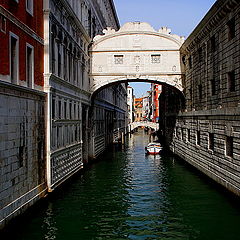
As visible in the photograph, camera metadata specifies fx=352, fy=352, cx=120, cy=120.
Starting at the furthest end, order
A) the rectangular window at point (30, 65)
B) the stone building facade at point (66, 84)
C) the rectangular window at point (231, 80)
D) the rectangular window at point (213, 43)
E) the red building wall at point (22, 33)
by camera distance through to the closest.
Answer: the rectangular window at point (213, 43)
the rectangular window at point (231, 80)
the stone building facade at point (66, 84)
the rectangular window at point (30, 65)
the red building wall at point (22, 33)

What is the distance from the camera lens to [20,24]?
39.3 feet

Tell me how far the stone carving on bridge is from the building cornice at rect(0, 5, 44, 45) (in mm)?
11766

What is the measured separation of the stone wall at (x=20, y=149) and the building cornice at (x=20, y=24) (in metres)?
2.11

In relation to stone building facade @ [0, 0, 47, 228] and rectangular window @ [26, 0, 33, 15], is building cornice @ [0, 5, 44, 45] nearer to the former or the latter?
stone building facade @ [0, 0, 47, 228]

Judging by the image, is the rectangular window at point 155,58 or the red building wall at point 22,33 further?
the rectangular window at point 155,58

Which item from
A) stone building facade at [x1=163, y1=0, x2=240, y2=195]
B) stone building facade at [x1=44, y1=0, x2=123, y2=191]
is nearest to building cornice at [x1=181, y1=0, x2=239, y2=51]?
stone building facade at [x1=163, y1=0, x2=240, y2=195]

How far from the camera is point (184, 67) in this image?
86.2 feet

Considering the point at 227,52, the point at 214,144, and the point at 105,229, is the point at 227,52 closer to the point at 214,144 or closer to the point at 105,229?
the point at 214,144

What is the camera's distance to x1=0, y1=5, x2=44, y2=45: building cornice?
10542 mm

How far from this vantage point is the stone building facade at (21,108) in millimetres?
10570

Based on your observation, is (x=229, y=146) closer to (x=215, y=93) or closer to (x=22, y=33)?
(x=215, y=93)

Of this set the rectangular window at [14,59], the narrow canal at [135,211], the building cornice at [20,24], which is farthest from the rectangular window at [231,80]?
the rectangular window at [14,59]

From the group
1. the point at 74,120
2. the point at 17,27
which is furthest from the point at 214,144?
the point at 17,27

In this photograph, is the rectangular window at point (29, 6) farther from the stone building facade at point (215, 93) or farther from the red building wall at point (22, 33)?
the stone building facade at point (215, 93)
